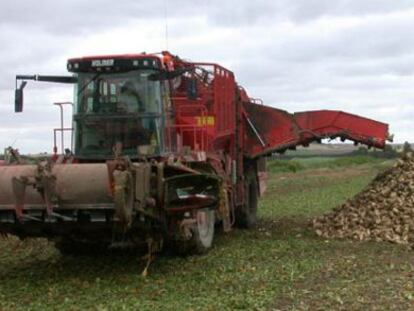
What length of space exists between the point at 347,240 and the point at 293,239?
36.5 inches

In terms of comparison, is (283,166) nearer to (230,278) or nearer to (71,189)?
(230,278)

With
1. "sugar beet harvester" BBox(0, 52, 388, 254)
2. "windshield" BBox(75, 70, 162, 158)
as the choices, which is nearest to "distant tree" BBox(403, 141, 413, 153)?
"sugar beet harvester" BBox(0, 52, 388, 254)

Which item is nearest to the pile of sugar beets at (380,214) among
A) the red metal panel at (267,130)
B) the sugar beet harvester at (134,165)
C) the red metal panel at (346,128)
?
the red metal panel at (346,128)

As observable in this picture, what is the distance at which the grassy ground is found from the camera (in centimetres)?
865

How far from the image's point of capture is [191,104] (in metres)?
12.9

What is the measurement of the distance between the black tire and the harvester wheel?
3420mm

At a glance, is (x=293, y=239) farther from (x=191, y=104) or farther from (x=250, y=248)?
(x=191, y=104)

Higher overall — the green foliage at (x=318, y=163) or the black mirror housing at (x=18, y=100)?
the black mirror housing at (x=18, y=100)

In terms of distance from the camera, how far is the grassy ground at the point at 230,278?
865 centimetres

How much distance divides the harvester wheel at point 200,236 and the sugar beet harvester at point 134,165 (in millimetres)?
17

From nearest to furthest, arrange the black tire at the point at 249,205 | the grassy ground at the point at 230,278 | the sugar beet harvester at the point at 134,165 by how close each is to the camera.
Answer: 1. the grassy ground at the point at 230,278
2. the sugar beet harvester at the point at 134,165
3. the black tire at the point at 249,205

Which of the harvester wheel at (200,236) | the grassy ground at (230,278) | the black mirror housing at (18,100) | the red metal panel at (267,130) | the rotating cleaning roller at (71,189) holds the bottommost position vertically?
the grassy ground at (230,278)

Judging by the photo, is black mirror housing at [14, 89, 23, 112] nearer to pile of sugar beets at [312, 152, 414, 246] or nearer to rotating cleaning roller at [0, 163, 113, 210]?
rotating cleaning roller at [0, 163, 113, 210]

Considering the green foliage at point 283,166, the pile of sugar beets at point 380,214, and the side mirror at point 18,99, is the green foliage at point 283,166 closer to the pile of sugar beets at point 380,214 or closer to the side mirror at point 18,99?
the pile of sugar beets at point 380,214
